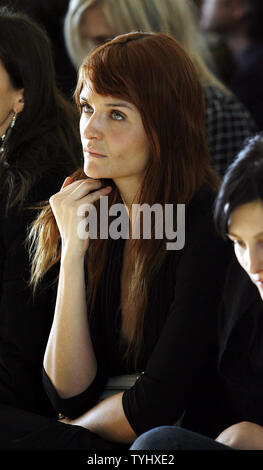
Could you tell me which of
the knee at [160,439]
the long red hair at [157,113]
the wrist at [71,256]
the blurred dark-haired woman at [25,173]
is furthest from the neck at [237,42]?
the knee at [160,439]

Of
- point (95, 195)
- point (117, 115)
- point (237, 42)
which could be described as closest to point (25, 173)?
point (95, 195)

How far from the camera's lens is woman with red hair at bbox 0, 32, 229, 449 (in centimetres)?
147

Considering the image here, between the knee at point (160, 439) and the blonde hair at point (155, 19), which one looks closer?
→ the knee at point (160, 439)

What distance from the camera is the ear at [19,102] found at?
6.28 feet

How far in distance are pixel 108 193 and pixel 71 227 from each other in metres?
0.13

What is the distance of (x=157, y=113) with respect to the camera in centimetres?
152

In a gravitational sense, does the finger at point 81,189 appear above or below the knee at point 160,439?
above

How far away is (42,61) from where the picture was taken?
1905 mm

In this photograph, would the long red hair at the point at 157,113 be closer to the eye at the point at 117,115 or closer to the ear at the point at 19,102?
the eye at the point at 117,115

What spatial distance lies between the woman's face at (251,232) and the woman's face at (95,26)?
1.42 metres

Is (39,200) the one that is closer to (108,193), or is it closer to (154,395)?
(108,193)

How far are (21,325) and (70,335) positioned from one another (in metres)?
→ 0.20

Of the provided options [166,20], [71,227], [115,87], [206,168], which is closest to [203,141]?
[206,168]

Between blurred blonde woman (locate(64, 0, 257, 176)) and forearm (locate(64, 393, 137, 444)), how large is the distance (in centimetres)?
104
